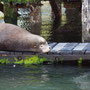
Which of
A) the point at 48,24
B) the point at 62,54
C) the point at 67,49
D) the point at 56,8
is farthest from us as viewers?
the point at 56,8

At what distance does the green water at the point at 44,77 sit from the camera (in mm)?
10469

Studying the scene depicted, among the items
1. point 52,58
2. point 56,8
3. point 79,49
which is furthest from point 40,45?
point 56,8

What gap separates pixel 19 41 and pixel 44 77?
1.71 m

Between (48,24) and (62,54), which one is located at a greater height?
(62,54)

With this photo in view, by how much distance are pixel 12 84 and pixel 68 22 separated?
1127 centimetres

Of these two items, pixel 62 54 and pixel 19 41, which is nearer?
pixel 62 54

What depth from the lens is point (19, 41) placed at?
41.6ft

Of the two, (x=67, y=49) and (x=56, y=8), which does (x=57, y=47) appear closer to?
(x=67, y=49)

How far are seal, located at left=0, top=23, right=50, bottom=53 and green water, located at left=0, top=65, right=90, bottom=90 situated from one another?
51 centimetres

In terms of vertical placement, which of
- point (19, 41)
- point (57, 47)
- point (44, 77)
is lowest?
point (44, 77)

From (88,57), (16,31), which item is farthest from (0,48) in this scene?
(88,57)

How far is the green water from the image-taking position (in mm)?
10469

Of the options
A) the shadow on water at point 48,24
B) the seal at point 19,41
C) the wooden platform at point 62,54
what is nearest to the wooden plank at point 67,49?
the wooden platform at point 62,54

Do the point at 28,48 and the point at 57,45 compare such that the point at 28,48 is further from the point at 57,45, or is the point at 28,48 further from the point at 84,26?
the point at 84,26
